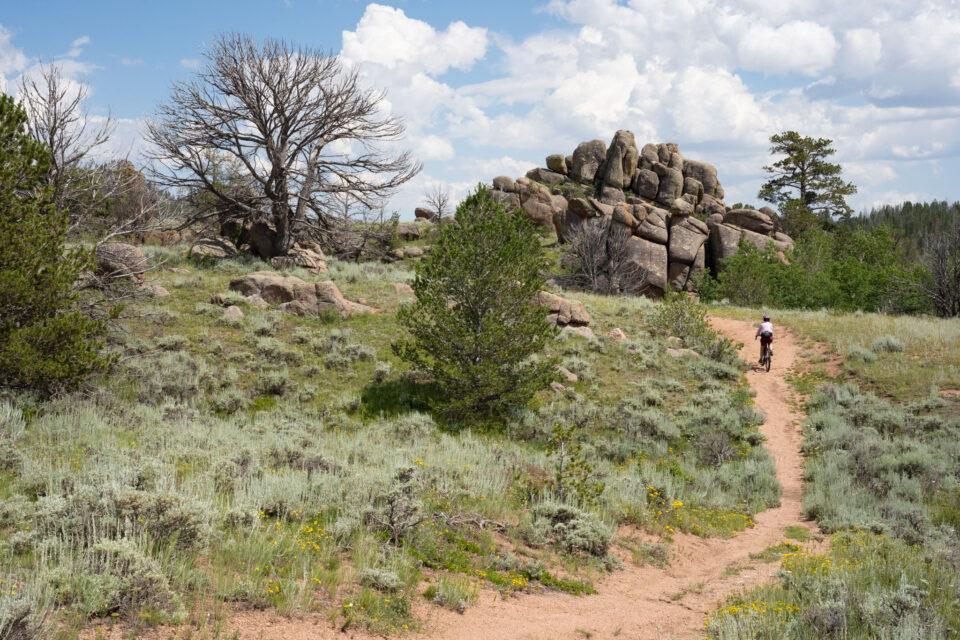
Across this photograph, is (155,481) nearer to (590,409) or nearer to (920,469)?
(590,409)

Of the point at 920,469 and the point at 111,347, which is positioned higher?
the point at 111,347

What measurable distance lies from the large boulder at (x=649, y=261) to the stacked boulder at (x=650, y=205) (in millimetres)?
73

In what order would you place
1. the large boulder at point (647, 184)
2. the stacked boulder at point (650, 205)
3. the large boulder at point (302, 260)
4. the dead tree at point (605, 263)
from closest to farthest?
the large boulder at point (302, 260)
the dead tree at point (605, 263)
the stacked boulder at point (650, 205)
the large boulder at point (647, 184)

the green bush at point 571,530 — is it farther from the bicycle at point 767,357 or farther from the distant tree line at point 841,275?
the distant tree line at point 841,275

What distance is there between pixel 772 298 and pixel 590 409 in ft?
78.1

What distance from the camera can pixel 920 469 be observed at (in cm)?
1076

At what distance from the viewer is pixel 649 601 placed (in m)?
6.38

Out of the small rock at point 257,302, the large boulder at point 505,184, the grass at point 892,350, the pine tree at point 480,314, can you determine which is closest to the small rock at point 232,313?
the small rock at point 257,302

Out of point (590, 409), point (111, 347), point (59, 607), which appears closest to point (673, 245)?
point (590, 409)

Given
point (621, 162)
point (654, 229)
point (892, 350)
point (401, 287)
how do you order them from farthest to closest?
point (621, 162) → point (654, 229) → point (401, 287) → point (892, 350)

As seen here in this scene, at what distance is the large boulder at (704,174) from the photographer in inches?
2279

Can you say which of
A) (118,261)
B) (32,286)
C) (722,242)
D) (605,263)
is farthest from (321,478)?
(722,242)

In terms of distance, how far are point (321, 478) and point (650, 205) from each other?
48.0 meters

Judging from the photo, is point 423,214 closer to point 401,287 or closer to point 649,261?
point 649,261
